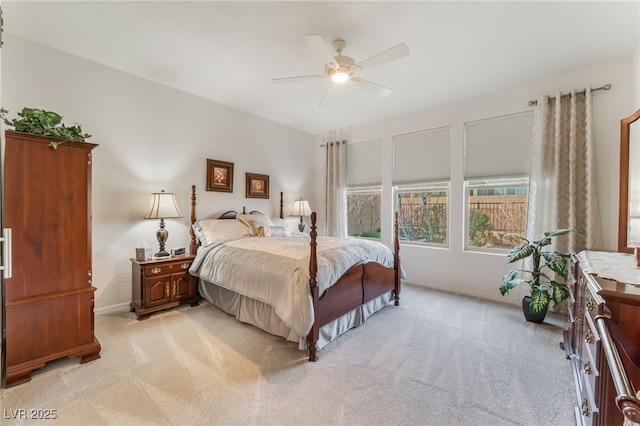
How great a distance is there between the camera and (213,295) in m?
3.35

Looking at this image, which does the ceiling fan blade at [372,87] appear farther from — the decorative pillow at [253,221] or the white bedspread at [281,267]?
the decorative pillow at [253,221]

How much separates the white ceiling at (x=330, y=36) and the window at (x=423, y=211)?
1533 millimetres

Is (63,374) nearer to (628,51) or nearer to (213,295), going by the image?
(213,295)

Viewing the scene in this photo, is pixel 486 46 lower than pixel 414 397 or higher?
higher

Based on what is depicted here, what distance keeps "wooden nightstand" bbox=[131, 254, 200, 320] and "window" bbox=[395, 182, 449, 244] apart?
11.1ft

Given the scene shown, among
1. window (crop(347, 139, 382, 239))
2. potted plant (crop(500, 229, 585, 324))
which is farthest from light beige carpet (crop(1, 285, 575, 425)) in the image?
window (crop(347, 139, 382, 239))

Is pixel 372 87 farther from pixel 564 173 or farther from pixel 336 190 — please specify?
pixel 336 190

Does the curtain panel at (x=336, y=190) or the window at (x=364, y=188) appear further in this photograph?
the curtain panel at (x=336, y=190)

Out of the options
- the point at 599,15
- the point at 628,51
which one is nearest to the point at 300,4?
the point at 599,15

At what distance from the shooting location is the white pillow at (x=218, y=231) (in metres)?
3.51

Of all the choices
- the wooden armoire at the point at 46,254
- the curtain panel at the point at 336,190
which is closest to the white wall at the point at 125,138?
the wooden armoire at the point at 46,254

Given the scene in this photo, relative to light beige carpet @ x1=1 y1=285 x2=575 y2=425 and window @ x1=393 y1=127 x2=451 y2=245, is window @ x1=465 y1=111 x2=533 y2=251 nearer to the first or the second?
window @ x1=393 y1=127 x2=451 y2=245

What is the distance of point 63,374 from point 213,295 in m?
1.48

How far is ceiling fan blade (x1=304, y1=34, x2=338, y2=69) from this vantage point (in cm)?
201
